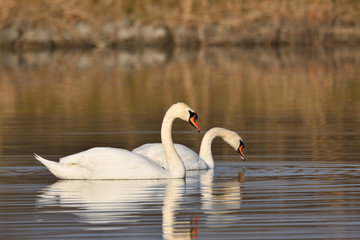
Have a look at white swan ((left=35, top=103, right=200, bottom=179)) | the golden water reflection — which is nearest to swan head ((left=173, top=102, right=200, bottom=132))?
white swan ((left=35, top=103, right=200, bottom=179))

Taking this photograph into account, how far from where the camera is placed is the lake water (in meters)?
9.69

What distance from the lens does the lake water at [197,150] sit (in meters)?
9.69

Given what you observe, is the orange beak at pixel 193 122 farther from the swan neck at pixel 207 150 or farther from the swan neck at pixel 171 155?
the swan neck at pixel 207 150

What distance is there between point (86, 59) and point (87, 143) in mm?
35027

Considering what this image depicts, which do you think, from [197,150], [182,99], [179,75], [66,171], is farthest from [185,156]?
[179,75]

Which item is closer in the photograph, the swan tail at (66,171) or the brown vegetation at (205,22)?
the swan tail at (66,171)

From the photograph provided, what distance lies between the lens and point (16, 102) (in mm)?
27094

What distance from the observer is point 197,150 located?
1673cm

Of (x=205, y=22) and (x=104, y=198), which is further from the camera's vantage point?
(x=205, y=22)

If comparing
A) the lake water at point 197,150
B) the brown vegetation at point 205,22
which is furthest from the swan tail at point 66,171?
the brown vegetation at point 205,22

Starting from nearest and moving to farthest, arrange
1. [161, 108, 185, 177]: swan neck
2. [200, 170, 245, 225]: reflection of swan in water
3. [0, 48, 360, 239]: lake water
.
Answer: [0, 48, 360, 239]: lake water → [200, 170, 245, 225]: reflection of swan in water → [161, 108, 185, 177]: swan neck

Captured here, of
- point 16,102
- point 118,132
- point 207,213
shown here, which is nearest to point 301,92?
point 16,102

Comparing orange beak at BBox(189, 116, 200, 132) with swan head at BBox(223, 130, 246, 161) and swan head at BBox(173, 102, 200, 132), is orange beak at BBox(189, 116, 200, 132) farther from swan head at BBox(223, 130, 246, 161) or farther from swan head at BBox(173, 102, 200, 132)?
swan head at BBox(223, 130, 246, 161)

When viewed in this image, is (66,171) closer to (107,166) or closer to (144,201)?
(107,166)
